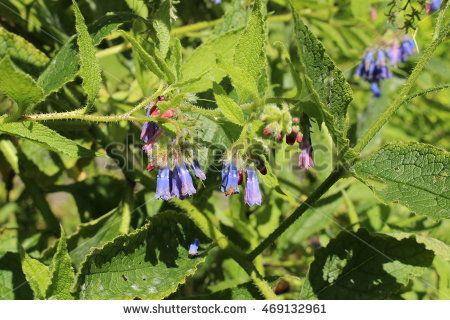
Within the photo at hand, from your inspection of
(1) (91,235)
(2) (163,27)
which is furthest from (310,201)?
(1) (91,235)

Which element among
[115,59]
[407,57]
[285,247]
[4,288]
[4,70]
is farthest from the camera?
[407,57]

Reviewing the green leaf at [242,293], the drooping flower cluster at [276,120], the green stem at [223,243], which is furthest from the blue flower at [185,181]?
the green leaf at [242,293]

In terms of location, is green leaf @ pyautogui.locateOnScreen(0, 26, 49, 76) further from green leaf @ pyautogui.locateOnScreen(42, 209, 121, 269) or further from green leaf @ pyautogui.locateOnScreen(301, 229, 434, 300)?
green leaf @ pyautogui.locateOnScreen(301, 229, 434, 300)

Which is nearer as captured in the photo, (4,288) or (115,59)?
(4,288)

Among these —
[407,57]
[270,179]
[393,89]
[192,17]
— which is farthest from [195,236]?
[393,89]

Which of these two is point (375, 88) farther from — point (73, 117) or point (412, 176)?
point (73, 117)
